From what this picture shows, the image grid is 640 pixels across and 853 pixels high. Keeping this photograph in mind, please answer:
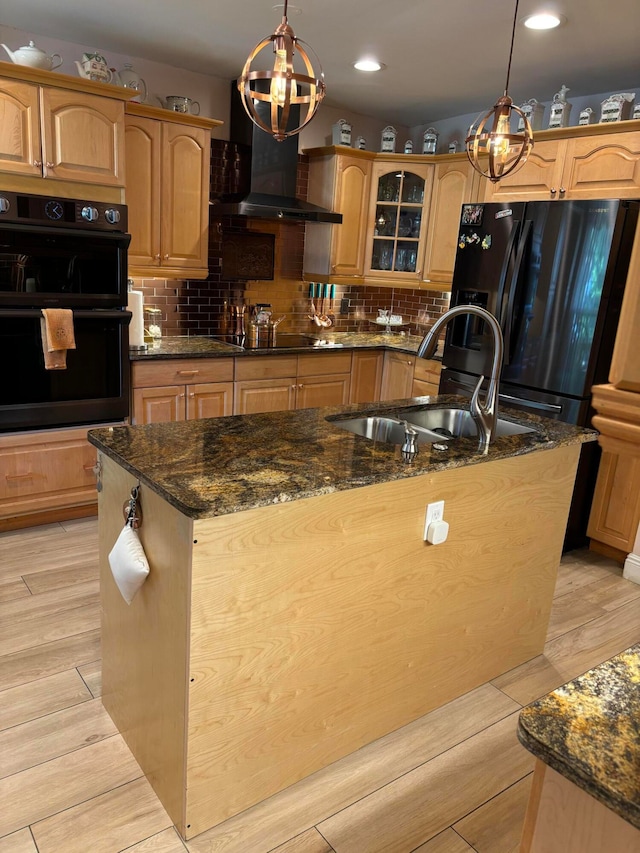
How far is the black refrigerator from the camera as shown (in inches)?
125

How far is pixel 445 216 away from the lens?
4.55 metres

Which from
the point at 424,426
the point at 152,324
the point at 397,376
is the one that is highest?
the point at 152,324

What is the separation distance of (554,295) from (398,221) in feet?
5.92

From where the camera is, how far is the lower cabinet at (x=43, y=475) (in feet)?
10.6

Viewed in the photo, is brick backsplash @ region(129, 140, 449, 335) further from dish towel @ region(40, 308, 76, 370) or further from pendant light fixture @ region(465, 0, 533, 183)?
pendant light fixture @ region(465, 0, 533, 183)

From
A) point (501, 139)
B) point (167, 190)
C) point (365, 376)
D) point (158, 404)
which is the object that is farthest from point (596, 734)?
point (365, 376)

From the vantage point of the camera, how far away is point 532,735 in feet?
2.55

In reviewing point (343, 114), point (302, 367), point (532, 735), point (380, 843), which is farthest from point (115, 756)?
point (343, 114)

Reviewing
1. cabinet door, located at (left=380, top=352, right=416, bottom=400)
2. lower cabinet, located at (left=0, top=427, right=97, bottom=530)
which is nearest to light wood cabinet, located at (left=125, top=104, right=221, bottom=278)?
lower cabinet, located at (left=0, top=427, right=97, bottom=530)

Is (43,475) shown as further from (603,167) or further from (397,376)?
(603,167)

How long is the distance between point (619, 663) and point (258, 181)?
153 inches

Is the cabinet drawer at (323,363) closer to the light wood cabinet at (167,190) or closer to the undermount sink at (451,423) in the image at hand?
the light wood cabinet at (167,190)

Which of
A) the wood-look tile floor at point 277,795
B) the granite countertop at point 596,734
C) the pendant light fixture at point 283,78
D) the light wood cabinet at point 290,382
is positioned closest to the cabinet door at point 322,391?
the light wood cabinet at point 290,382

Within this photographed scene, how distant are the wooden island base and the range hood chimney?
8.51ft
